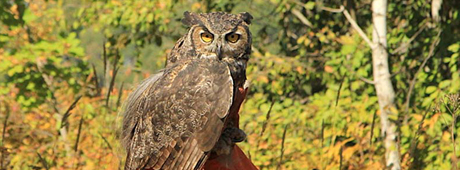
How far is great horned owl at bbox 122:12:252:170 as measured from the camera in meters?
2.74

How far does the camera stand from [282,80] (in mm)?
8828

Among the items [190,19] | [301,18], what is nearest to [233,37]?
[190,19]

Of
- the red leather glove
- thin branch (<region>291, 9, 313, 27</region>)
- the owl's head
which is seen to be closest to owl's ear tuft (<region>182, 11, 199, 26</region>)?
the owl's head

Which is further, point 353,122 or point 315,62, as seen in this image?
point 315,62

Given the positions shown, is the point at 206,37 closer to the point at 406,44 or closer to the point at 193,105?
the point at 193,105

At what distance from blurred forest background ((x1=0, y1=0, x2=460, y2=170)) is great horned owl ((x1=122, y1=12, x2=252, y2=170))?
6.64ft

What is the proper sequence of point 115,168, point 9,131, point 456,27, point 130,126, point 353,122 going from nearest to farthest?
point 130,126 < point 115,168 < point 9,131 < point 353,122 < point 456,27

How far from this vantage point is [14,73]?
6.60 meters

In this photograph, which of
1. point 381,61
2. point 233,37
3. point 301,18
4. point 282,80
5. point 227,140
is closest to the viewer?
point 227,140

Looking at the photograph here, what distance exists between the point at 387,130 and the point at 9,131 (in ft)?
12.6

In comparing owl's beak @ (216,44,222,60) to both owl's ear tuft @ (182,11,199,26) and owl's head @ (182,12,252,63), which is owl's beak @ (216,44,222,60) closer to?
owl's head @ (182,12,252,63)

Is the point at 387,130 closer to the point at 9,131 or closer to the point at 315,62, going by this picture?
the point at 315,62

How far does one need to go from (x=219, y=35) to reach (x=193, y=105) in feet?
1.24

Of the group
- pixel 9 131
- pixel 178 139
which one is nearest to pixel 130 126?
pixel 178 139
